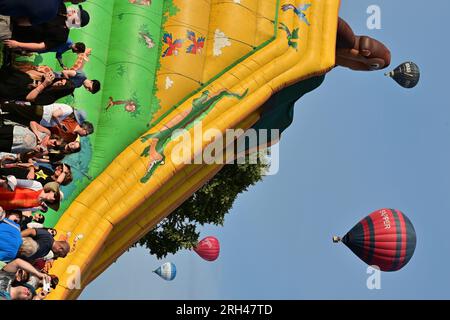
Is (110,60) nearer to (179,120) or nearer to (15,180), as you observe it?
(179,120)

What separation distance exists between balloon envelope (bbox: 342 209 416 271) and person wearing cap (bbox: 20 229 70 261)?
9.88 m

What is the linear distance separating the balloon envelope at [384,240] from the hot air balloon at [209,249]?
16.9 feet

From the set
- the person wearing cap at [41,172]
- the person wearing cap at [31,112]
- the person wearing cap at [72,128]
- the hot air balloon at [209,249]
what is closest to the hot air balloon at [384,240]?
the hot air balloon at [209,249]

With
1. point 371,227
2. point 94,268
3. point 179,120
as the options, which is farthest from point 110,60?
point 371,227

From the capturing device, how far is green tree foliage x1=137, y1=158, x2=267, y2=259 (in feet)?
59.1

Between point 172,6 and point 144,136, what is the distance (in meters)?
2.42

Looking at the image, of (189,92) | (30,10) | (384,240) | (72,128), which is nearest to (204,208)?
(384,240)

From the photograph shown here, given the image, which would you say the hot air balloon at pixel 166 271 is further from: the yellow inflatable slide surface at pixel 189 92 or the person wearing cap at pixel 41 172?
the person wearing cap at pixel 41 172

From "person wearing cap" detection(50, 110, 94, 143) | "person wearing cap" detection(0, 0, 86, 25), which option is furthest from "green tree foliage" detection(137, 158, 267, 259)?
"person wearing cap" detection(0, 0, 86, 25)

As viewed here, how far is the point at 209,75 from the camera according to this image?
36.2 feet

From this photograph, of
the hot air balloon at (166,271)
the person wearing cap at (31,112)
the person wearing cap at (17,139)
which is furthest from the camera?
the hot air balloon at (166,271)

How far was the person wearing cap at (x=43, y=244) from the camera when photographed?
7.21m

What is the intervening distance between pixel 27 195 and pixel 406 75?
40.9 feet

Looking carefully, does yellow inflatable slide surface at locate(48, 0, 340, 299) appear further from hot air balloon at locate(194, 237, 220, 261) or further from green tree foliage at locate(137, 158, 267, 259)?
hot air balloon at locate(194, 237, 220, 261)
